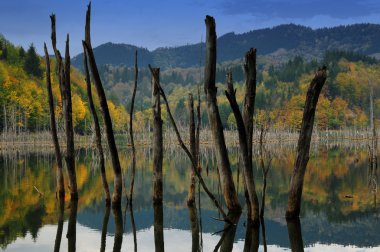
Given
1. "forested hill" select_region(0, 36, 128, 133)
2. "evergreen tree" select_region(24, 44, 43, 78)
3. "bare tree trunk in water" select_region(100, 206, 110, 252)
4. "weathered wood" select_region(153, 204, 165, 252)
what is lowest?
"weathered wood" select_region(153, 204, 165, 252)

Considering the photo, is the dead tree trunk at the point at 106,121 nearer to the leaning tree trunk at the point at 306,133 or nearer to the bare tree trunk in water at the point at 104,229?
the bare tree trunk in water at the point at 104,229

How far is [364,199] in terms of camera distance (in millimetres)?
18156

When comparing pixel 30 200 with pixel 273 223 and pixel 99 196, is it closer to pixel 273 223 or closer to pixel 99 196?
pixel 99 196

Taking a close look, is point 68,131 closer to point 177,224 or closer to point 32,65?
point 177,224

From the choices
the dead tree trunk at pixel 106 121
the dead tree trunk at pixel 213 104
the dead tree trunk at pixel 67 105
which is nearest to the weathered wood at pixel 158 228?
the dead tree trunk at pixel 106 121

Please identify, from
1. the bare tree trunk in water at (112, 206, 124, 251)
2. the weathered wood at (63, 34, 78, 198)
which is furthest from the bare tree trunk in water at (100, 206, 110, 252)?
the weathered wood at (63, 34, 78, 198)

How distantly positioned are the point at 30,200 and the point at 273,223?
9.43 metres

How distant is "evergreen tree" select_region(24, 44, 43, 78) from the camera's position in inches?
4847

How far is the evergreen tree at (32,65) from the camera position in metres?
123

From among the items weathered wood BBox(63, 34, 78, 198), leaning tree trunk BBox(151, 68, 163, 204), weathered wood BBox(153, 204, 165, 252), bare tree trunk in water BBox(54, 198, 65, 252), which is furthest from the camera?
weathered wood BBox(63, 34, 78, 198)

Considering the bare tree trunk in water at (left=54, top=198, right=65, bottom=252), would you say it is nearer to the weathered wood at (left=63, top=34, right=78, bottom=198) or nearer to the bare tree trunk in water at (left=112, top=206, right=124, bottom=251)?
the weathered wood at (left=63, top=34, right=78, bottom=198)

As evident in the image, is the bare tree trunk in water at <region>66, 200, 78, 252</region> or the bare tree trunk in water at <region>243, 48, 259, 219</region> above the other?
the bare tree trunk in water at <region>243, 48, 259, 219</region>

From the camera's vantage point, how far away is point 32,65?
124 meters

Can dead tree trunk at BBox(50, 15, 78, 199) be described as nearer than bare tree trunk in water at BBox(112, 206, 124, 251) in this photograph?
No
